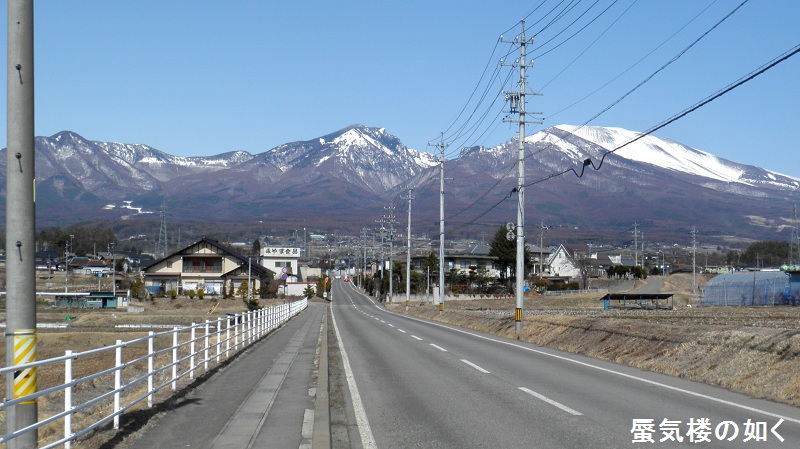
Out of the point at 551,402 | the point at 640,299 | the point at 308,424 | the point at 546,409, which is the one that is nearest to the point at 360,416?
Answer: the point at 308,424

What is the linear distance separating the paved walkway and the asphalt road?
84cm

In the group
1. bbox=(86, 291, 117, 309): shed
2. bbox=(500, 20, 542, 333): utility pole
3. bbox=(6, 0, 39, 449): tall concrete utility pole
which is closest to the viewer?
bbox=(6, 0, 39, 449): tall concrete utility pole

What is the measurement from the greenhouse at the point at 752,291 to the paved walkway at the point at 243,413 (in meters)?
52.6

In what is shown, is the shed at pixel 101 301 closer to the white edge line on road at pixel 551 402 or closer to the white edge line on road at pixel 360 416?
the white edge line on road at pixel 360 416

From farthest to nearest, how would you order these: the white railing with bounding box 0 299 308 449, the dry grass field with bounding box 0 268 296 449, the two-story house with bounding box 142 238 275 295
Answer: the two-story house with bounding box 142 238 275 295 → the dry grass field with bounding box 0 268 296 449 → the white railing with bounding box 0 299 308 449

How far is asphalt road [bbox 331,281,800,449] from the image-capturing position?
9.06 m

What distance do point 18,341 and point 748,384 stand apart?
1152 cm

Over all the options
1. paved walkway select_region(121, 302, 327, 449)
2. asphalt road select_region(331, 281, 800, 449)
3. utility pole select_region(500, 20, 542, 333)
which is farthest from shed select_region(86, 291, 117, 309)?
asphalt road select_region(331, 281, 800, 449)

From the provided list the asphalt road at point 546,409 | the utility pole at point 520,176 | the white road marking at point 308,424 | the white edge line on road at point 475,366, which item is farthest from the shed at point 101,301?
the white road marking at point 308,424

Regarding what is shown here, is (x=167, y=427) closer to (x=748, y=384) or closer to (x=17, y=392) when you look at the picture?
(x=17, y=392)

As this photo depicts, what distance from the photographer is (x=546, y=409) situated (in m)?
11.1

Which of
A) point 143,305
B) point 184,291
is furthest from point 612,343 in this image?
point 184,291

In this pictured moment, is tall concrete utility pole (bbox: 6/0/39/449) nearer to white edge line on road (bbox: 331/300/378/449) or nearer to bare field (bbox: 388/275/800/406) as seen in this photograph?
white edge line on road (bbox: 331/300/378/449)

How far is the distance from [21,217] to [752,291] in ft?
216
